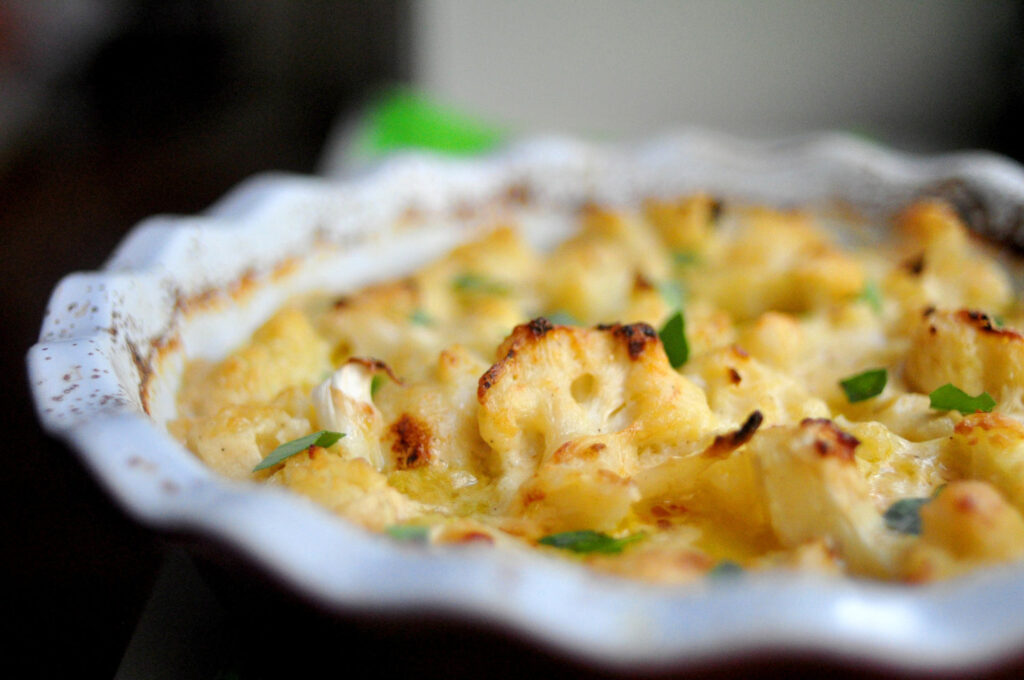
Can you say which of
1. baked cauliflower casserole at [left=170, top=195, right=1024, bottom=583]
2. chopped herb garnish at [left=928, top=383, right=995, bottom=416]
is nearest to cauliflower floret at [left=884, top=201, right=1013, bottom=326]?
baked cauliflower casserole at [left=170, top=195, right=1024, bottom=583]

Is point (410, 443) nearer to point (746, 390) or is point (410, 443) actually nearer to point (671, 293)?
point (746, 390)

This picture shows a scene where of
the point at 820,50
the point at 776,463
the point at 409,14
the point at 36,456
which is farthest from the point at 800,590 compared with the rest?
the point at 409,14

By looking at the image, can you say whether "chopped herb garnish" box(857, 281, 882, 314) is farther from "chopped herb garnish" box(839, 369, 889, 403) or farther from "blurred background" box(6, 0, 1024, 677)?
"blurred background" box(6, 0, 1024, 677)

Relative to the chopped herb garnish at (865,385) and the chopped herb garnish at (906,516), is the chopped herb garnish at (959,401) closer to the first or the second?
the chopped herb garnish at (865,385)

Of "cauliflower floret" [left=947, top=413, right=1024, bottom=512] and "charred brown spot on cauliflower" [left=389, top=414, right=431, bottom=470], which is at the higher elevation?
"cauliflower floret" [left=947, top=413, right=1024, bottom=512]

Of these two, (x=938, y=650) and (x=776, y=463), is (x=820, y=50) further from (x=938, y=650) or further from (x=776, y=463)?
(x=938, y=650)

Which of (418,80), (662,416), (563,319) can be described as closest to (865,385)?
(662,416)

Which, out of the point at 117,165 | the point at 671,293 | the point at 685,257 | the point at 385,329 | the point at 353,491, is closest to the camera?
the point at 353,491
